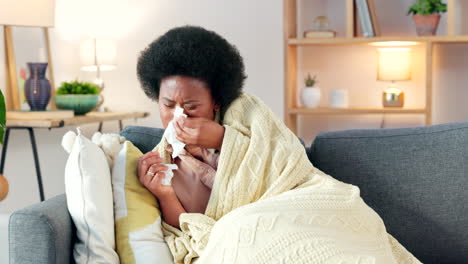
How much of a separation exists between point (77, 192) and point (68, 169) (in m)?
0.08

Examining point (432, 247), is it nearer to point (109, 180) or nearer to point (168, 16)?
point (109, 180)

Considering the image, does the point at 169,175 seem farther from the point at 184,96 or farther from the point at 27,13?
the point at 27,13

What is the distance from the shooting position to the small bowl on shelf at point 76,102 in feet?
12.2

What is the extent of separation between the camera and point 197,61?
6.29 ft

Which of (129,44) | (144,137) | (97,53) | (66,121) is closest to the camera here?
(144,137)

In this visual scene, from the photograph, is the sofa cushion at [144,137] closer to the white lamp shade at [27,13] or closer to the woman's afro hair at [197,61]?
the woman's afro hair at [197,61]

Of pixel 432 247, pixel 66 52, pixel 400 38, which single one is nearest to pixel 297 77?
pixel 400 38

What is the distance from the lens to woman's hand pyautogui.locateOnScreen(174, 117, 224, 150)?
1.90 m

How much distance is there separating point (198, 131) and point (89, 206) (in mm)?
347

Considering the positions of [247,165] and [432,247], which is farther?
[432,247]


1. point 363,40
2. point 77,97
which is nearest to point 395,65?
point 363,40

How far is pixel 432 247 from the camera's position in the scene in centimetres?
207

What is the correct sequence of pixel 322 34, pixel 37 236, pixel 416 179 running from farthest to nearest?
pixel 322 34 < pixel 416 179 < pixel 37 236

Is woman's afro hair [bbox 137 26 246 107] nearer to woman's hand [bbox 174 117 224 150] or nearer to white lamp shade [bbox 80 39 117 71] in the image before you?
woman's hand [bbox 174 117 224 150]
